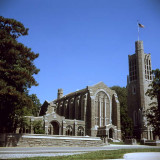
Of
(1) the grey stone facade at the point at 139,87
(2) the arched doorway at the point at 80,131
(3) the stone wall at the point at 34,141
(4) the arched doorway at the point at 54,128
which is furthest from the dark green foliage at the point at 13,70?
(1) the grey stone facade at the point at 139,87

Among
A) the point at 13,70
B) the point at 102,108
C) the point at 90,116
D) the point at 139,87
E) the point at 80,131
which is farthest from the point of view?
the point at 139,87

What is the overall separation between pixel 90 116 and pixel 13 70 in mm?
33009

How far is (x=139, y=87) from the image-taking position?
58.2m

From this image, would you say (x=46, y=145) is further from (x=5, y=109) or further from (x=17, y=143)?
(x=5, y=109)

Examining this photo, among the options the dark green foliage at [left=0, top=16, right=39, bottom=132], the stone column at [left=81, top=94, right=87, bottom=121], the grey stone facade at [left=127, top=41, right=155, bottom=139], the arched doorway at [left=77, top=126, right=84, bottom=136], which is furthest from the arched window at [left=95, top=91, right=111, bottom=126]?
the dark green foliage at [left=0, top=16, right=39, bottom=132]

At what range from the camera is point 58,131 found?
151 feet

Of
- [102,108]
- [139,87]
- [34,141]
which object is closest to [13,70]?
[34,141]

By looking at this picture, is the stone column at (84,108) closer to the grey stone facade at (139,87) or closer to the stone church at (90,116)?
the stone church at (90,116)

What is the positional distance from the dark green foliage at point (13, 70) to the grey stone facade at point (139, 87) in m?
41.9

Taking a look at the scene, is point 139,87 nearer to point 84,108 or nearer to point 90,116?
point 84,108

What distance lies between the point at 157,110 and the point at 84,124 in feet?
90.6

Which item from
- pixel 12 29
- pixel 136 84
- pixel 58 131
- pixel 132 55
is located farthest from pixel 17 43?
pixel 132 55

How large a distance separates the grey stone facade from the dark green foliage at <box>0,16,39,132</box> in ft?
138

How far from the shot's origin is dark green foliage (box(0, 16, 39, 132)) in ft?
56.9
